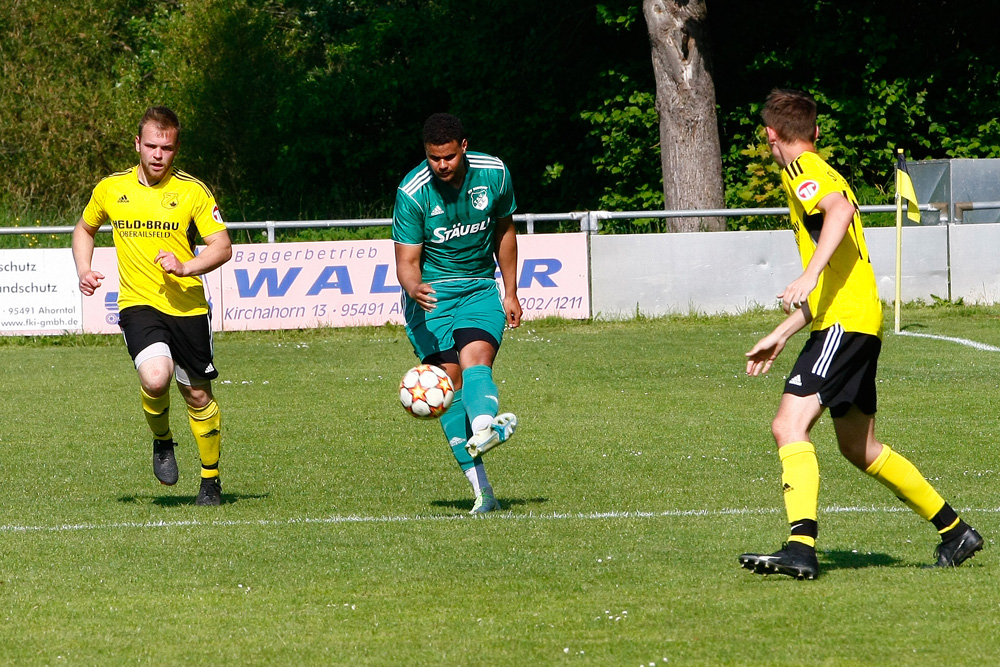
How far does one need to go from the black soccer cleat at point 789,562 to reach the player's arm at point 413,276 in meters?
2.50

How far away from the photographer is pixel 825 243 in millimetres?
5410

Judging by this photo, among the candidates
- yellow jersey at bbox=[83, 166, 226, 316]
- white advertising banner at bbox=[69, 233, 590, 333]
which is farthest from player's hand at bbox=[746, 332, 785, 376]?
white advertising banner at bbox=[69, 233, 590, 333]

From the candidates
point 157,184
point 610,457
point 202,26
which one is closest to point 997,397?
point 610,457

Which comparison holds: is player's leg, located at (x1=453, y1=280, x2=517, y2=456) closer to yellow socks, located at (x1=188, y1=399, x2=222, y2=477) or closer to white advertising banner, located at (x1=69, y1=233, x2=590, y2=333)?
yellow socks, located at (x1=188, y1=399, x2=222, y2=477)

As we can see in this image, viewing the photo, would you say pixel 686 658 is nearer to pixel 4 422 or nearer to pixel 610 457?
pixel 610 457

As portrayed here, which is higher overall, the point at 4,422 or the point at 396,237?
the point at 396,237

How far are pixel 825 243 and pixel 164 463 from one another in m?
4.13

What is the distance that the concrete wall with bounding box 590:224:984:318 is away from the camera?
1920 cm

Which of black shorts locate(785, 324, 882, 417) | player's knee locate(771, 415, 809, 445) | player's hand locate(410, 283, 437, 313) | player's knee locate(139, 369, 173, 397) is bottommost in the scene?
player's knee locate(771, 415, 809, 445)

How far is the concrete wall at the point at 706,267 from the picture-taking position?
19203mm

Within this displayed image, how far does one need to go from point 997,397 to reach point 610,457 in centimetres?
413

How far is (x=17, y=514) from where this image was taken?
7555 mm

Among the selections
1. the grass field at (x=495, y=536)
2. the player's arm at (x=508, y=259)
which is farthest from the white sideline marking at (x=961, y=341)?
the player's arm at (x=508, y=259)

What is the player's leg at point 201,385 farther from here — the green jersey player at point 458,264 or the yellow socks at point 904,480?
the yellow socks at point 904,480
